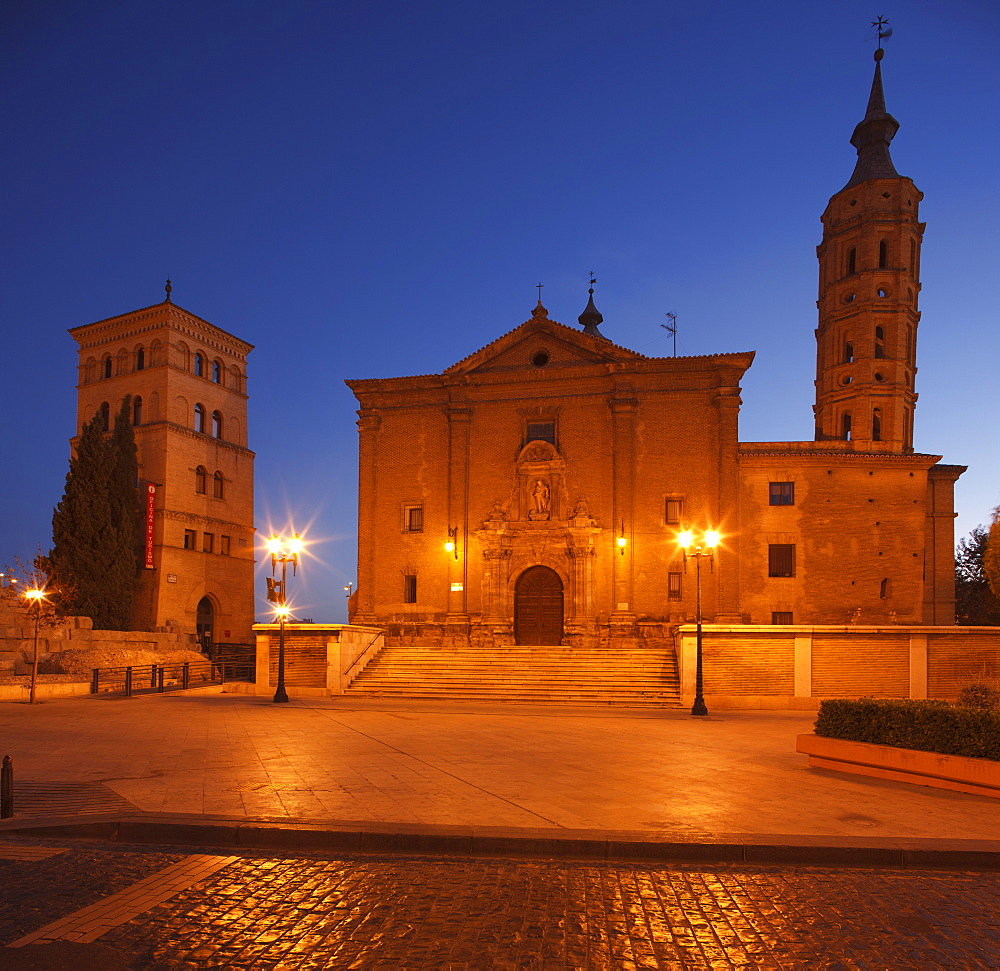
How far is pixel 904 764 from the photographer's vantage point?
1085 cm

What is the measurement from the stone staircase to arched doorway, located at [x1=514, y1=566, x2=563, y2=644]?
2866 millimetres

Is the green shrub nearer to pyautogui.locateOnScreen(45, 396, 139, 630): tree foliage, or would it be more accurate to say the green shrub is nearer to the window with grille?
the window with grille

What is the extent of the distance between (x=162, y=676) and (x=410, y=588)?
975 cm

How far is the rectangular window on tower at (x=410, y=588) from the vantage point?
3178 cm

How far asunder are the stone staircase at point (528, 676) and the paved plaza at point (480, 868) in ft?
32.7

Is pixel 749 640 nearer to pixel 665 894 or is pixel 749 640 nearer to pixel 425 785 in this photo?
pixel 425 785

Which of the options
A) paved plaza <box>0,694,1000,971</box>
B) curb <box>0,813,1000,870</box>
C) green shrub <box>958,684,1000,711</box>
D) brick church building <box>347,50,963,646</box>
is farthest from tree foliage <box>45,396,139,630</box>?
green shrub <box>958,684,1000,711</box>

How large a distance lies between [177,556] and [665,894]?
39.9 meters

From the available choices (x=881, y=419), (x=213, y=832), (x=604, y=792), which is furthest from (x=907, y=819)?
(x=881, y=419)

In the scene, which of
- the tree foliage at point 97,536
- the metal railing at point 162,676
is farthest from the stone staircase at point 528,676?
the tree foliage at point 97,536

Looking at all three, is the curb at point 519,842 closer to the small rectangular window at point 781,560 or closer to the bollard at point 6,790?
the bollard at point 6,790

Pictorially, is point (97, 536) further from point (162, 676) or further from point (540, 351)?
point (540, 351)

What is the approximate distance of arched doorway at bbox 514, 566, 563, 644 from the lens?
30531 millimetres

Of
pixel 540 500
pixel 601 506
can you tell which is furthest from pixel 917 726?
pixel 540 500
